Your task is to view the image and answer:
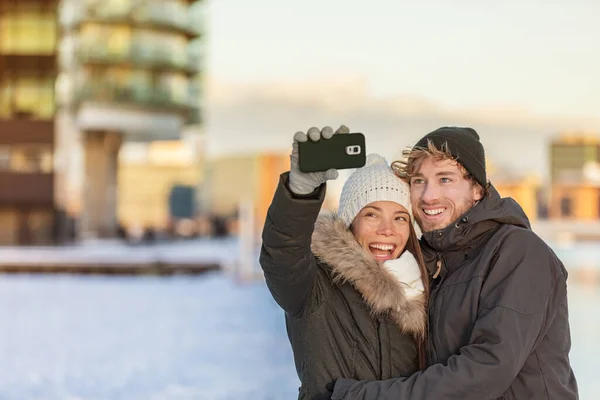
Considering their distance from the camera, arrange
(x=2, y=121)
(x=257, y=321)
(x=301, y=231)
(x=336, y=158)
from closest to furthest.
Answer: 1. (x=336, y=158)
2. (x=301, y=231)
3. (x=257, y=321)
4. (x=2, y=121)

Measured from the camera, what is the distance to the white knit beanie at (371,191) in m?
2.80

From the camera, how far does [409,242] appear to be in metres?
2.87

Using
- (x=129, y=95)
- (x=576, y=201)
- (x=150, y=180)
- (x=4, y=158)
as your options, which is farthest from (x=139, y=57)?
(x=150, y=180)

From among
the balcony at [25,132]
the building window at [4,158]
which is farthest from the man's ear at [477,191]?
the building window at [4,158]

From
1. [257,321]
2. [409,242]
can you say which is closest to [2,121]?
[257,321]

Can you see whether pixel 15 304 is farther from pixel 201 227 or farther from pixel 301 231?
pixel 201 227

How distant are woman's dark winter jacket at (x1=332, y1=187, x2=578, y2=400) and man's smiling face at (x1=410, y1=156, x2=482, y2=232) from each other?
65 millimetres

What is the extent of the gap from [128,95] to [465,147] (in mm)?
36158

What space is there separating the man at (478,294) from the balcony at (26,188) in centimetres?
3168

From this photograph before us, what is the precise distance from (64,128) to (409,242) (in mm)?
37109

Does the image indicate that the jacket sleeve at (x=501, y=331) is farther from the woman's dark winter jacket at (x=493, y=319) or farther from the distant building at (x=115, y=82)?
the distant building at (x=115, y=82)

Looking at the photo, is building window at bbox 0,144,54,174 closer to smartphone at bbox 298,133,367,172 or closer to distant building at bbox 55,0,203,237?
distant building at bbox 55,0,203,237

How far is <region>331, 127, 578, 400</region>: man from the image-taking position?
239 cm

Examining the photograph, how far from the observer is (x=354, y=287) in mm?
2713
